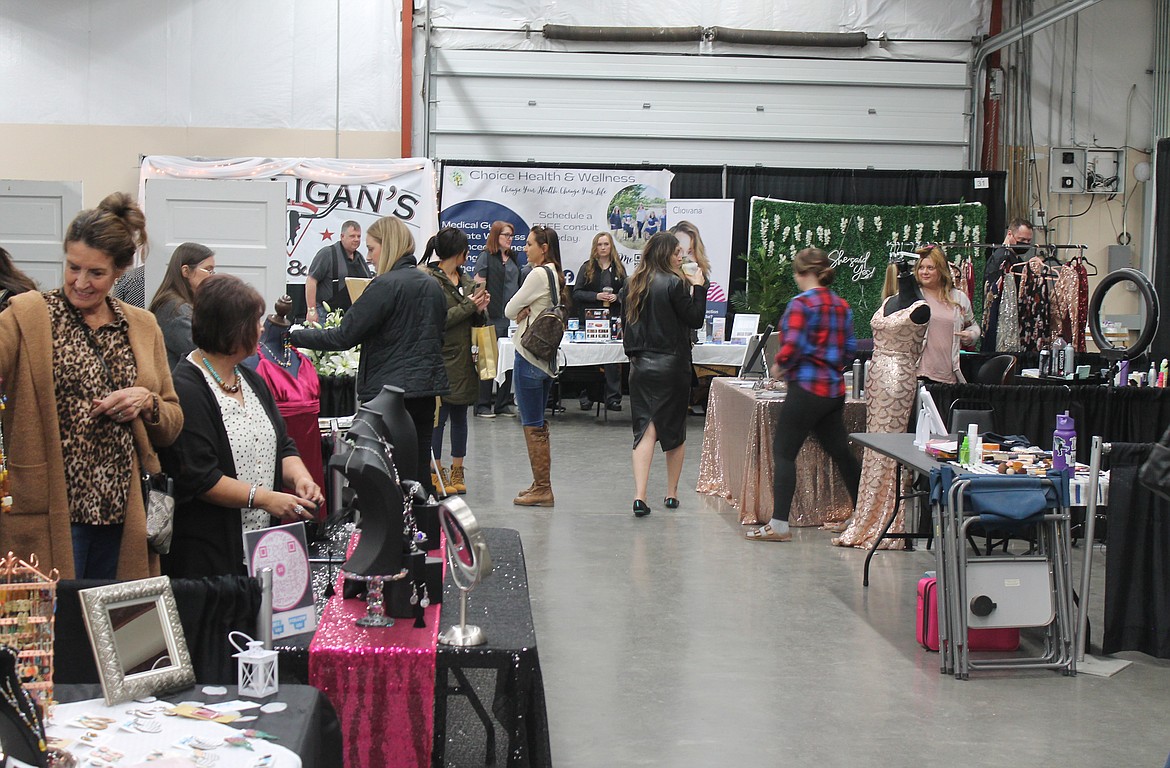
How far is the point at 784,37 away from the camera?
475 inches

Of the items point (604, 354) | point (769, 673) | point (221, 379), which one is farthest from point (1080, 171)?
point (221, 379)

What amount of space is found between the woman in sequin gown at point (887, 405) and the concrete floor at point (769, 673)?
15cm

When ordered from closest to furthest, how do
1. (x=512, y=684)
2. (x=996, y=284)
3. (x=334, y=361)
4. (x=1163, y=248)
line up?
(x=512, y=684), (x=334, y=361), (x=996, y=284), (x=1163, y=248)

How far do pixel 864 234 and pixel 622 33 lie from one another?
10.0 feet

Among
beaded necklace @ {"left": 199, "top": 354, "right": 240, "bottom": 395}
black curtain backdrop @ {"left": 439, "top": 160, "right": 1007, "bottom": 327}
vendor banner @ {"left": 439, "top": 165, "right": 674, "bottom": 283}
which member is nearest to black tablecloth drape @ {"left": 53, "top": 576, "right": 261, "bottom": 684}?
beaded necklace @ {"left": 199, "top": 354, "right": 240, "bottom": 395}

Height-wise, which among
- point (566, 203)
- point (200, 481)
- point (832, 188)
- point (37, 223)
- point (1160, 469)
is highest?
point (832, 188)

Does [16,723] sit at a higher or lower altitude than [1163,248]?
lower

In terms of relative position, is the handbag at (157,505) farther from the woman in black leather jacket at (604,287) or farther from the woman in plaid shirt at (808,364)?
the woman in black leather jacket at (604,287)

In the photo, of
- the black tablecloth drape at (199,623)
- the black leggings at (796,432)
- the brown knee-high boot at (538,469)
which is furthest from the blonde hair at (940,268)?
the black tablecloth drape at (199,623)

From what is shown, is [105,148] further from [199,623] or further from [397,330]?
[199,623]

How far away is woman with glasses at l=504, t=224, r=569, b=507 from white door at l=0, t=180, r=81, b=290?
13.4 feet

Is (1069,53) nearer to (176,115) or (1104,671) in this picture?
(176,115)

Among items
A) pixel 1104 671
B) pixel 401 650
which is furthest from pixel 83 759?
pixel 1104 671

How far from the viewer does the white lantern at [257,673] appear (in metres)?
2.09
